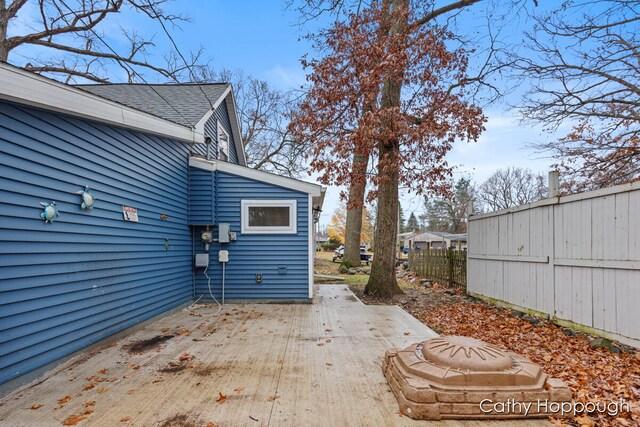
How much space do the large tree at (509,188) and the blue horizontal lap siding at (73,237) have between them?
3239 cm

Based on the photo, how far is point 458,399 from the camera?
252 cm

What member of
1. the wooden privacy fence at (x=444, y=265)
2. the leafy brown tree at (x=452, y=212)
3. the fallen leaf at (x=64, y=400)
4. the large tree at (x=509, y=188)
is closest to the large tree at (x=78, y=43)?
the fallen leaf at (x=64, y=400)

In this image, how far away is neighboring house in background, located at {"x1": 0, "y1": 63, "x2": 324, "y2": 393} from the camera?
10.1ft

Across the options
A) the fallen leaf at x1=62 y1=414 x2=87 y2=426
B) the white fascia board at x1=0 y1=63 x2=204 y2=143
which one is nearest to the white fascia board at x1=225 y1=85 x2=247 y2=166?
the white fascia board at x1=0 y1=63 x2=204 y2=143

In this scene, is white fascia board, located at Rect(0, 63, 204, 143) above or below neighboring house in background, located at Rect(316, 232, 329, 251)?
above

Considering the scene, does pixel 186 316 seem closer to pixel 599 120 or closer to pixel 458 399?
pixel 458 399

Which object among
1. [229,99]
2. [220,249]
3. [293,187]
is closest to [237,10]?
[229,99]

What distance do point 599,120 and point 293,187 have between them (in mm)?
7373

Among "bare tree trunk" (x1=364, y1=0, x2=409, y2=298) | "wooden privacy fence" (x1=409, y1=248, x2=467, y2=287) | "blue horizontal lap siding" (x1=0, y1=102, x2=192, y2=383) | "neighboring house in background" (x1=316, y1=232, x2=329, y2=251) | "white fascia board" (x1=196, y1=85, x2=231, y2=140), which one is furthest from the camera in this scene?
"neighboring house in background" (x1=316, y1=232, x2=329, y2=251)

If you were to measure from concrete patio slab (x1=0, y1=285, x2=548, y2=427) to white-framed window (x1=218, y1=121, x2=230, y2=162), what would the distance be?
5.73m

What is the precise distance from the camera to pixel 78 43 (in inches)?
432

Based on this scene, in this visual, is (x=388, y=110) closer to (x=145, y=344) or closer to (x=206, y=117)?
(x=206, y=117)

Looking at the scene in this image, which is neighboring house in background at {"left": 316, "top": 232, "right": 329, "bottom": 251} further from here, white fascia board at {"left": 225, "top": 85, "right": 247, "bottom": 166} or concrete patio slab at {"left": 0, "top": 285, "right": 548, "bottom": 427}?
concrete patio slab at {"left": 0, "top": 285, "right": 548, "bottom": 427}

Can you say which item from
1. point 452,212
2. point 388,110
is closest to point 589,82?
point 388,110
